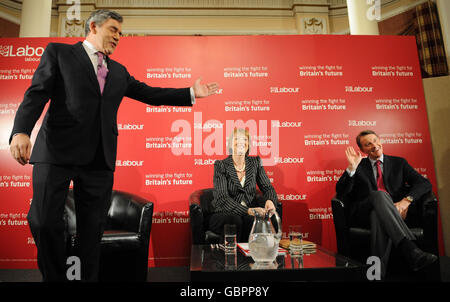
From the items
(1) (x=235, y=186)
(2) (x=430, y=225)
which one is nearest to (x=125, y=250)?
(1) (x=235, y=186)

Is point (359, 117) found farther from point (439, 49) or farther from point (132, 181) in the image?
point (439, 49)

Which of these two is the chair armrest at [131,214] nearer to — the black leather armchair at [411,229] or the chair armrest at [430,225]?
the black leather armchair at [411,229]

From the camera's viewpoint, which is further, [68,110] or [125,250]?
[125,250]

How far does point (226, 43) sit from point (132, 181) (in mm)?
1827

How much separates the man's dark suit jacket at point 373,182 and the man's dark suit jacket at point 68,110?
2016 mm

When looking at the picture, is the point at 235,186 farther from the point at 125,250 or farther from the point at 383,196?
the point at 383,196

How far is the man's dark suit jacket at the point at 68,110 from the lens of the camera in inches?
53.6

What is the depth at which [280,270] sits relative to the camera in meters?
1.43

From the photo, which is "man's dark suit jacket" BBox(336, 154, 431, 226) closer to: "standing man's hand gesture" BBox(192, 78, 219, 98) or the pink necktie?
"standing man's hand gesture" BBox(192, 78, 219, 98)

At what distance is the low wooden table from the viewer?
4.58 feet

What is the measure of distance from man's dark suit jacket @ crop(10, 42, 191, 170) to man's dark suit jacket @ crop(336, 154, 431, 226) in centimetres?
202

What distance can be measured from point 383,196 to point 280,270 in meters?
1.33
